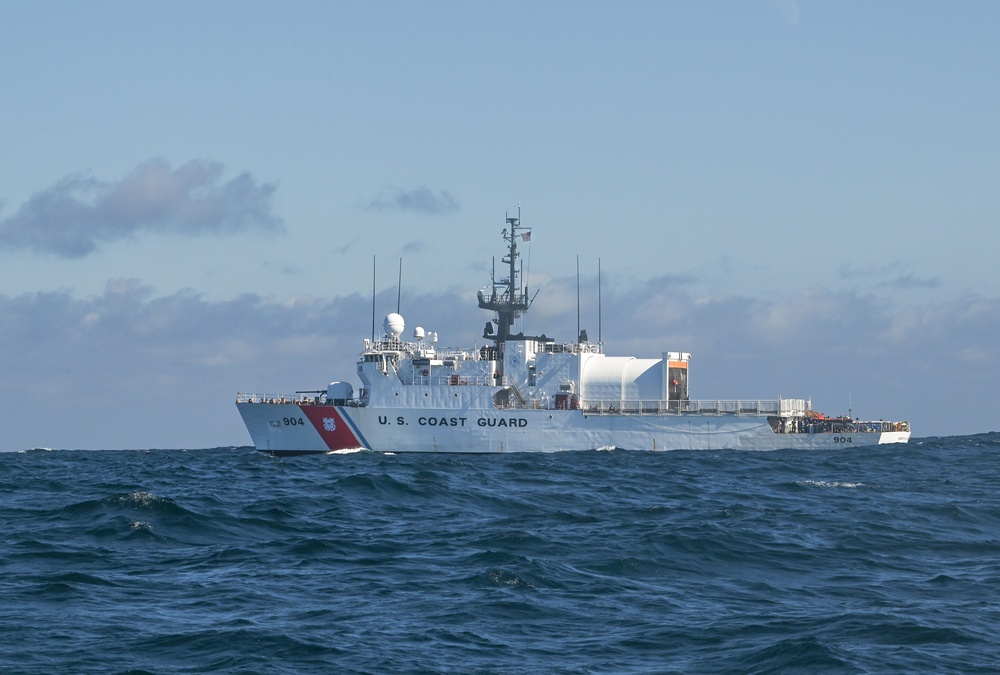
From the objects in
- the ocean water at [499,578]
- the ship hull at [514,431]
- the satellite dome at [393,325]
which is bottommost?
the ocean water at [499,578]

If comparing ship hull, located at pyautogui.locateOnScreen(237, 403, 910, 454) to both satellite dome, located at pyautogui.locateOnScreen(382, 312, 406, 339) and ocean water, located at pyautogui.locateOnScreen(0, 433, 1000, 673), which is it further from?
ocean water, located at pyautogui.locateOnScreen(0, 433, 1000, 673)

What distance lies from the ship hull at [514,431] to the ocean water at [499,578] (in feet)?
64.1

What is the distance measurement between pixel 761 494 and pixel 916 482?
762cm

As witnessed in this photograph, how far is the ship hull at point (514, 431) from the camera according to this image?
55.7m

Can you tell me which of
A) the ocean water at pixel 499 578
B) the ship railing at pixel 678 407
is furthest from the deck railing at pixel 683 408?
the ocean water at pixel 499 578

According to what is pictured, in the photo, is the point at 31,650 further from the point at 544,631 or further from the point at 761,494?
the point at 761,494

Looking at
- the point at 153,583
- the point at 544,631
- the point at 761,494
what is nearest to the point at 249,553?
the point at 153,583

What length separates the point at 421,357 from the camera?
57719 mm

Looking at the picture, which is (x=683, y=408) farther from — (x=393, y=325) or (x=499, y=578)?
(x=499, y=578)

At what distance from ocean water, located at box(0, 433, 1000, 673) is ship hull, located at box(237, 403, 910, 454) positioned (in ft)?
64.1

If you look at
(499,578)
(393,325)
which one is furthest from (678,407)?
(499,578)

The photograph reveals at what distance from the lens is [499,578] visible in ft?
61.5

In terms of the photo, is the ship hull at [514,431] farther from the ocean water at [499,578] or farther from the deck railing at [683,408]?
the ocean water at [499,578]

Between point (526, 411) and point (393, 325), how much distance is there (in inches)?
370
